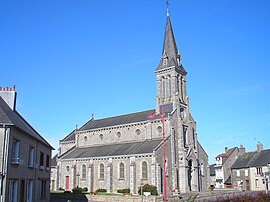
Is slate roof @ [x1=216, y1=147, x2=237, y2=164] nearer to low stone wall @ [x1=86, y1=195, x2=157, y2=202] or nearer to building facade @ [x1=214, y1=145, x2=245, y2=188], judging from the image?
building facade @ [x1=214, y1=145, x2=245, y2=188]

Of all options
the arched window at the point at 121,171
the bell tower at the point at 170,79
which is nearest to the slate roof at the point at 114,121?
the bell tower at the point at 170,79

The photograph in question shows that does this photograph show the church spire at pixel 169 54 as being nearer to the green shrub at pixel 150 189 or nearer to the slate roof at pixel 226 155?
the green shrub at pixel 150 189

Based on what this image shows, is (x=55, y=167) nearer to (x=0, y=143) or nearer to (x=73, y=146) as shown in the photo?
(x=73, y=146)

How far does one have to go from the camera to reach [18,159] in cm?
2038

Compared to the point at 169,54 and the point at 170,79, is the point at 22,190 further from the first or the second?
the point at 169,54

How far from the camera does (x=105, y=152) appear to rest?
51.8m

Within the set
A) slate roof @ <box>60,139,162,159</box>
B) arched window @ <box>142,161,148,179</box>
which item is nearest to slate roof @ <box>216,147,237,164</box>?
slate roof @ <box>60,139,162,159</box>

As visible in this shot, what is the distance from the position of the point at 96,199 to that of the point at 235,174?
35726mm

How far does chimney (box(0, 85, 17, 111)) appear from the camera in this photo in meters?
24.1

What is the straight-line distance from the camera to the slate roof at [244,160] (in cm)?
6059

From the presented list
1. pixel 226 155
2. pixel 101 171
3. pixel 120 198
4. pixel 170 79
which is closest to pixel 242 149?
pixel 226 155

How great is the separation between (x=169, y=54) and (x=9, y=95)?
120ft

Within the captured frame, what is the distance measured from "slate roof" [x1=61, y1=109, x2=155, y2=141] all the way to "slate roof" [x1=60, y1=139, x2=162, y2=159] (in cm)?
419

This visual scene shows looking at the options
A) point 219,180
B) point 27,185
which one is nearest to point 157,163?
point 27,185
